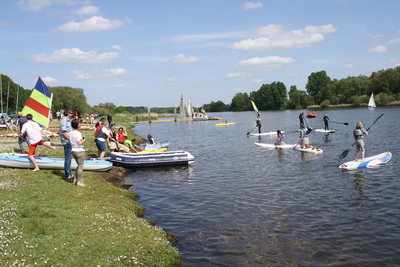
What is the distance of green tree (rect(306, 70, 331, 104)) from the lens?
486 feet

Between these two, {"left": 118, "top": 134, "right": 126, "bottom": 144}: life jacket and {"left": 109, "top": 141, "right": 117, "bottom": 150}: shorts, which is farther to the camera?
{"left": 118, "top": 134, "right": 126, "bottom": 144}: life jacket

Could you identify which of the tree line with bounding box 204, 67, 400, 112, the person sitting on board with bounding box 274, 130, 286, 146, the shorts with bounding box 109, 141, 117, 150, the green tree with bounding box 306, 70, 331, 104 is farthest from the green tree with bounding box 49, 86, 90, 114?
the green tree with bounding box 306, 70, 331, 104

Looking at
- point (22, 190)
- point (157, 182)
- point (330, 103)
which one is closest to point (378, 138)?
point (157, 182)

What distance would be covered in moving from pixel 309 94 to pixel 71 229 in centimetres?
15741

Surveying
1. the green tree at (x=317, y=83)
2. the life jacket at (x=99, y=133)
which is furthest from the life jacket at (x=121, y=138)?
the green tree at (x=317, y=83)

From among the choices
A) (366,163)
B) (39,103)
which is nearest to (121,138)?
(39,103)

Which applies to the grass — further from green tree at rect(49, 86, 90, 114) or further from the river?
green tree at rect(49, 86, 90, 114)

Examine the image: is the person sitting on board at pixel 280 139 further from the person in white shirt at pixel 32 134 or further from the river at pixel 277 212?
the person in white shirt at pixel 32 134

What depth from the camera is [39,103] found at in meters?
17.5

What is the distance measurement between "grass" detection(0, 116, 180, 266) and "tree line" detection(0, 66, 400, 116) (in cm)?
7248

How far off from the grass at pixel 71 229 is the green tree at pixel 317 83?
146m

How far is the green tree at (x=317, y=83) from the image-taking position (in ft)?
486

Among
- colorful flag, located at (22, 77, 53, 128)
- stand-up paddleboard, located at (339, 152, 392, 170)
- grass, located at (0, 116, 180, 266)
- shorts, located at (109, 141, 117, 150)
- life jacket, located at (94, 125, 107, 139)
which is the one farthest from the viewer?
shorts, located at (109, 141, 117, 150)

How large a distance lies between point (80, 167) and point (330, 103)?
13672cm
